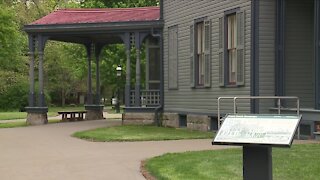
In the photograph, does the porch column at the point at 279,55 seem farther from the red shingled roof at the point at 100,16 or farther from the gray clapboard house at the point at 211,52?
the red shingled roof at the point at 100,16

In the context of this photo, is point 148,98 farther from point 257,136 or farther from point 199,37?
point 257,136

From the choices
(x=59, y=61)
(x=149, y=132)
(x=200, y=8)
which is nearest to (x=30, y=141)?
(x=149, y=132)

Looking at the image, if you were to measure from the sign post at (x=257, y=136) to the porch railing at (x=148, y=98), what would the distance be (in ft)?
55.7

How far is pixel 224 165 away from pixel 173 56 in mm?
12615

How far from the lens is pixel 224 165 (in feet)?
36.6

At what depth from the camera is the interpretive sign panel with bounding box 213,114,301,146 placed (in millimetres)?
6812

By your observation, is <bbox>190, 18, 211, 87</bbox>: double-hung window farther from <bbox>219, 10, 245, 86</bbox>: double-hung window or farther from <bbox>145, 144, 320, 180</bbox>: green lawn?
<bbox>145, 144, 320, 180</bbox>: green lawn

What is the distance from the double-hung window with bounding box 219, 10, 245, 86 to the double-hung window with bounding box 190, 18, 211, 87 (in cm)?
106

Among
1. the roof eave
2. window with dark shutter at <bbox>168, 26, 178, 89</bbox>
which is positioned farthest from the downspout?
the roof eave

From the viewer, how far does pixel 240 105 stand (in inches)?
728

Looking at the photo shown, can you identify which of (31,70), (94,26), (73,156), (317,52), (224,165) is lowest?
(73,156)

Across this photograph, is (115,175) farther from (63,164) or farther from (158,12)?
(158,12)

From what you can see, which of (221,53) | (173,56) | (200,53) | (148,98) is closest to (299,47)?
(221,53)

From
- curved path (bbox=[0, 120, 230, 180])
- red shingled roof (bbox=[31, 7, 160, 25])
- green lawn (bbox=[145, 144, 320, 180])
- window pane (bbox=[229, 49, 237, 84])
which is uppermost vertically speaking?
red shingled roof (bbox=[31, 7, 160, 25])
